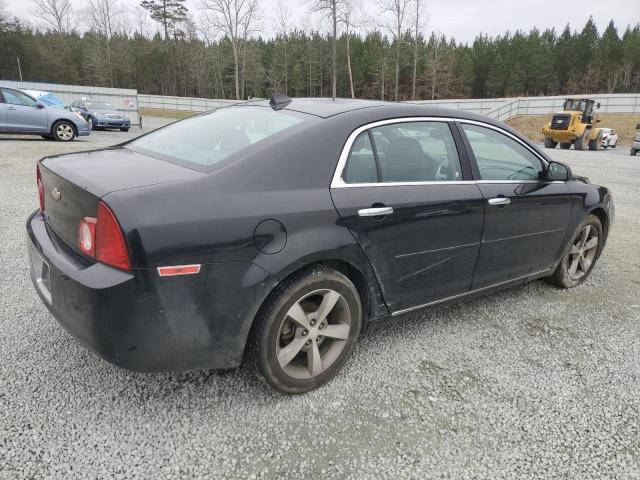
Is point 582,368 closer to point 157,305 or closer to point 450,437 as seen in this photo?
point 450,437

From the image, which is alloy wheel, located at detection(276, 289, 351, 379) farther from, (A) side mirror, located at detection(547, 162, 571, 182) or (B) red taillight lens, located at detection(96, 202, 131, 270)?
(A) side mirror, located at detection(547, 162, 571, 182)

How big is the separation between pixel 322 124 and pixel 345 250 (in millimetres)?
713

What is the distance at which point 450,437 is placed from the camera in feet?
7.37

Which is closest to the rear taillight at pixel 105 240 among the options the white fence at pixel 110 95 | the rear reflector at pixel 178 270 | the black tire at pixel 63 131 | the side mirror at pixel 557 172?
the rear reflector at pixel 178 270

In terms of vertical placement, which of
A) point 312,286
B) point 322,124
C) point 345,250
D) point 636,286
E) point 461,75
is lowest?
point 636,286

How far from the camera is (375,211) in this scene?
2.50 m

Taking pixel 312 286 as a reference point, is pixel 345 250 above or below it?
above

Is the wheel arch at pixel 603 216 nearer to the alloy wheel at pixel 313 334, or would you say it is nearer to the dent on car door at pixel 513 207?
the dent on car door at pixel 513 207

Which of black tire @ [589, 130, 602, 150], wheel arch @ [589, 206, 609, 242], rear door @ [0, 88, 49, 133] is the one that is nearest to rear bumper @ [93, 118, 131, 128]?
rear door @ [0, 88, 49, 133]

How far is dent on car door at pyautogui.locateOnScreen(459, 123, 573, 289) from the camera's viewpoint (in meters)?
3.15

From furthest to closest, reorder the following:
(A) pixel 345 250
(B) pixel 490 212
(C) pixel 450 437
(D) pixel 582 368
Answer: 1. (B) pixel 490 212
2. (D) pixel 582 368
3. (A) pixel 345 250
4. (C) pixel 450 437

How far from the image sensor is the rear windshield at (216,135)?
246 centimetres

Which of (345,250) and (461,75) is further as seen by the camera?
(461,75)

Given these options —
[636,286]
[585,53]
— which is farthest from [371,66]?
[636,286]
